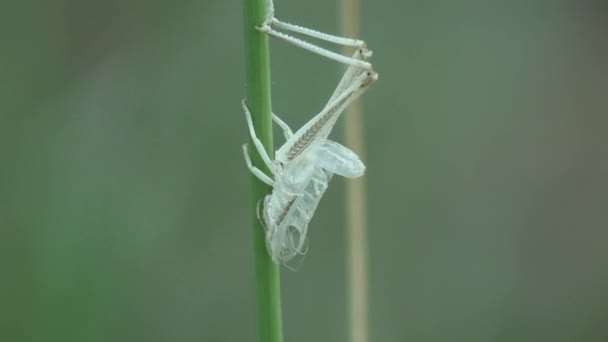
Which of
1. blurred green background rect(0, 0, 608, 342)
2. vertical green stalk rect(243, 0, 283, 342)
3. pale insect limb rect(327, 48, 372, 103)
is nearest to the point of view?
vertical green stalk rect(243, 0, 283, 342)

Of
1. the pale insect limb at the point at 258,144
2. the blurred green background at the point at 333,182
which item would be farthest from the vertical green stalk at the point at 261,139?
the blurred green background at the point at 333,182

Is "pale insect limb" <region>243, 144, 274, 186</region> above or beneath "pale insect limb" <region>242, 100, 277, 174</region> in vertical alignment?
beneath

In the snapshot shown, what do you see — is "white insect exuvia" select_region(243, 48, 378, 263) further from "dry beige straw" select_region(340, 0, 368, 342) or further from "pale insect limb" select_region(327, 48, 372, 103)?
"dry beige straw" select_region(340, 0, 368, 342)

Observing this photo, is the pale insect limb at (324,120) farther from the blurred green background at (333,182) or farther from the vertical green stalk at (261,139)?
the blurred green background at (333,182)

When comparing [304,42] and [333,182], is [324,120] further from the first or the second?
[333,182]

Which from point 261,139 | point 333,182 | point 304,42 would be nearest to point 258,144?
point 261,139

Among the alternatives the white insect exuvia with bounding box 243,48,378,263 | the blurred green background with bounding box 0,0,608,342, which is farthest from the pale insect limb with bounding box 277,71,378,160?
the blurred green background with bounding box 0,0,608,342

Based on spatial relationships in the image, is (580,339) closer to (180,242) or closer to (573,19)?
(573,19)
